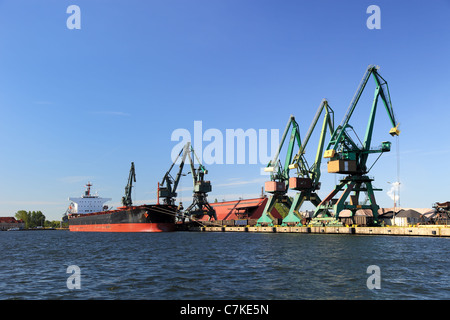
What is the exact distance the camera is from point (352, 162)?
7956 centimetres

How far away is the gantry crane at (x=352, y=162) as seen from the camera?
79.4 meters

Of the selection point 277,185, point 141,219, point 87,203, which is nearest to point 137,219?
point 141,219

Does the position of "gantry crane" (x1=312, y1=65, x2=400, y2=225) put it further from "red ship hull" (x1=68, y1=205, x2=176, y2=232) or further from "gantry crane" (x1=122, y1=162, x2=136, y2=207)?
"gantry crane" (x1=122, y1=162, x2=136, y2=207)

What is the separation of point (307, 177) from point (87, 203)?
326 feet

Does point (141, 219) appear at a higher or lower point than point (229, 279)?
lower

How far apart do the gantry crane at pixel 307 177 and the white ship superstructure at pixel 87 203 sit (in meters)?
92.5

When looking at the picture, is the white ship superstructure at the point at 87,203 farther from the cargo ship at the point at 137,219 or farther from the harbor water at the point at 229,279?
the harbor water at the point at 229,279

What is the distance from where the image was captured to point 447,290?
19.7 m

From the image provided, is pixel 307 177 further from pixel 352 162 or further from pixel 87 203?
pixel 87 203

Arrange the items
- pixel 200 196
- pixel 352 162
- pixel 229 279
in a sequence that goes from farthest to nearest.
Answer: pixel 200 196 < pixel 352 162 < pixel 229 279

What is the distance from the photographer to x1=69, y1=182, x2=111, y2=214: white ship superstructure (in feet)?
506
